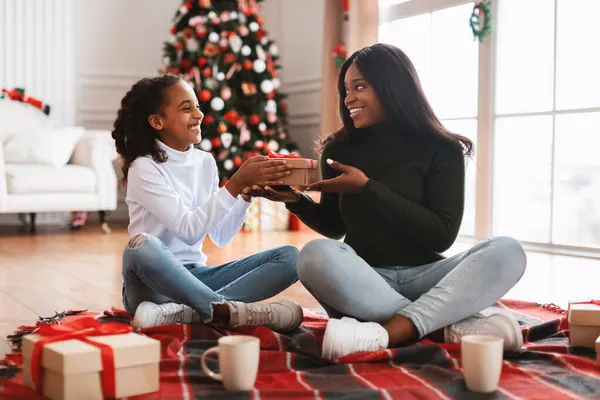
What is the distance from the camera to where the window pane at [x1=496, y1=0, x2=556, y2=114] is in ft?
13.6

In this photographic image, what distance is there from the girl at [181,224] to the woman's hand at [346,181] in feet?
0.47

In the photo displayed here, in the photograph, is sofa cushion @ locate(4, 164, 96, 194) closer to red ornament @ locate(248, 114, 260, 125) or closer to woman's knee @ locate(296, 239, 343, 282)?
red ornament @ locate(248, 114, 260, 125)

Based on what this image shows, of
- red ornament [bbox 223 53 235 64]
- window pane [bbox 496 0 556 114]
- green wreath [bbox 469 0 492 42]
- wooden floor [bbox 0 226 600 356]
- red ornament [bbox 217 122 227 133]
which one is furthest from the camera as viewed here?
red ornament [bbox 223 53 235 64]

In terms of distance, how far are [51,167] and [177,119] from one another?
3.11 m

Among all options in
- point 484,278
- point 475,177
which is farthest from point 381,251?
point 475,177

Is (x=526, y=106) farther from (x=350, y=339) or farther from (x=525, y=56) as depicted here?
(x=350, y=339)

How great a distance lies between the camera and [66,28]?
579 centimetres

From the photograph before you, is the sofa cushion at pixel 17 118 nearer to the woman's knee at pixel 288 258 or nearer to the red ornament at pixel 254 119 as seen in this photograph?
the red ornament at pixel 254 119

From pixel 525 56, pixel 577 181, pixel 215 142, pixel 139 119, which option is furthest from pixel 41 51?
pixel 139 119

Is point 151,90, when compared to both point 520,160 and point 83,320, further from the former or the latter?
point 520,160

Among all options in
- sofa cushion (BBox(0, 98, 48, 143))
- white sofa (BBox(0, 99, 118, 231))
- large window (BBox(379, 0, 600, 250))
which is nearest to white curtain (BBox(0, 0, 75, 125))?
sofa cushion (BBox(0, 98, 48, 143))

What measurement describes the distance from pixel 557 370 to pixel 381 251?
47cm

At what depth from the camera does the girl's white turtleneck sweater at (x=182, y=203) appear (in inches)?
71.7

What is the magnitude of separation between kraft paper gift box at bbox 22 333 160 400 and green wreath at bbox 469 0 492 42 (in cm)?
349
